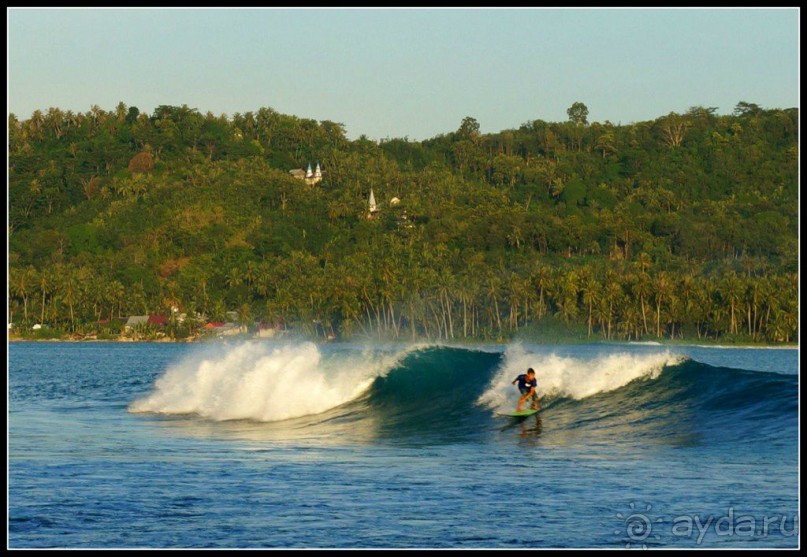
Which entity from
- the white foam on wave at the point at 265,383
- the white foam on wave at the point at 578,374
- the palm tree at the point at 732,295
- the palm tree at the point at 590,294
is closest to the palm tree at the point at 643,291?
the palm tree at the point at 590,294

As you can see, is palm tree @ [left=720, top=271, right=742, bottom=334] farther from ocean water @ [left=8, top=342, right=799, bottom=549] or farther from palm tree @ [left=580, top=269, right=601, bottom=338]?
ocean water @ [left=8, top=342, right=799, bottom=549]

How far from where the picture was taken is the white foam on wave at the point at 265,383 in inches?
1169

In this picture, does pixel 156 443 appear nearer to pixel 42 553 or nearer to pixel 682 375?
pixel 42 553

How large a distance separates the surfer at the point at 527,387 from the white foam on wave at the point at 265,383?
5.50 m

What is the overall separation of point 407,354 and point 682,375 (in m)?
8.94

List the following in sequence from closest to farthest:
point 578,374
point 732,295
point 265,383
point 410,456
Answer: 1. point 410,456
2. point 578,374
3. point 265,383
4. point 732,295

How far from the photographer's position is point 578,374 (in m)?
29.7

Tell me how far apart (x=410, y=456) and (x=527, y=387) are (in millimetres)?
5762

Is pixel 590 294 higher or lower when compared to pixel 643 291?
lower

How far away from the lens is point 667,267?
165375 millimetres

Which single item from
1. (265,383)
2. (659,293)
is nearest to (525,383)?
(265,383)

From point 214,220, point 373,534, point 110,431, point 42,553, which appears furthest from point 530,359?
point 214,220

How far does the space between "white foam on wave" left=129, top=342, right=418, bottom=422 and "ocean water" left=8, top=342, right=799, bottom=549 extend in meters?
0.08

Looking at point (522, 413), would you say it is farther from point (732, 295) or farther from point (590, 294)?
point (590, 294)
